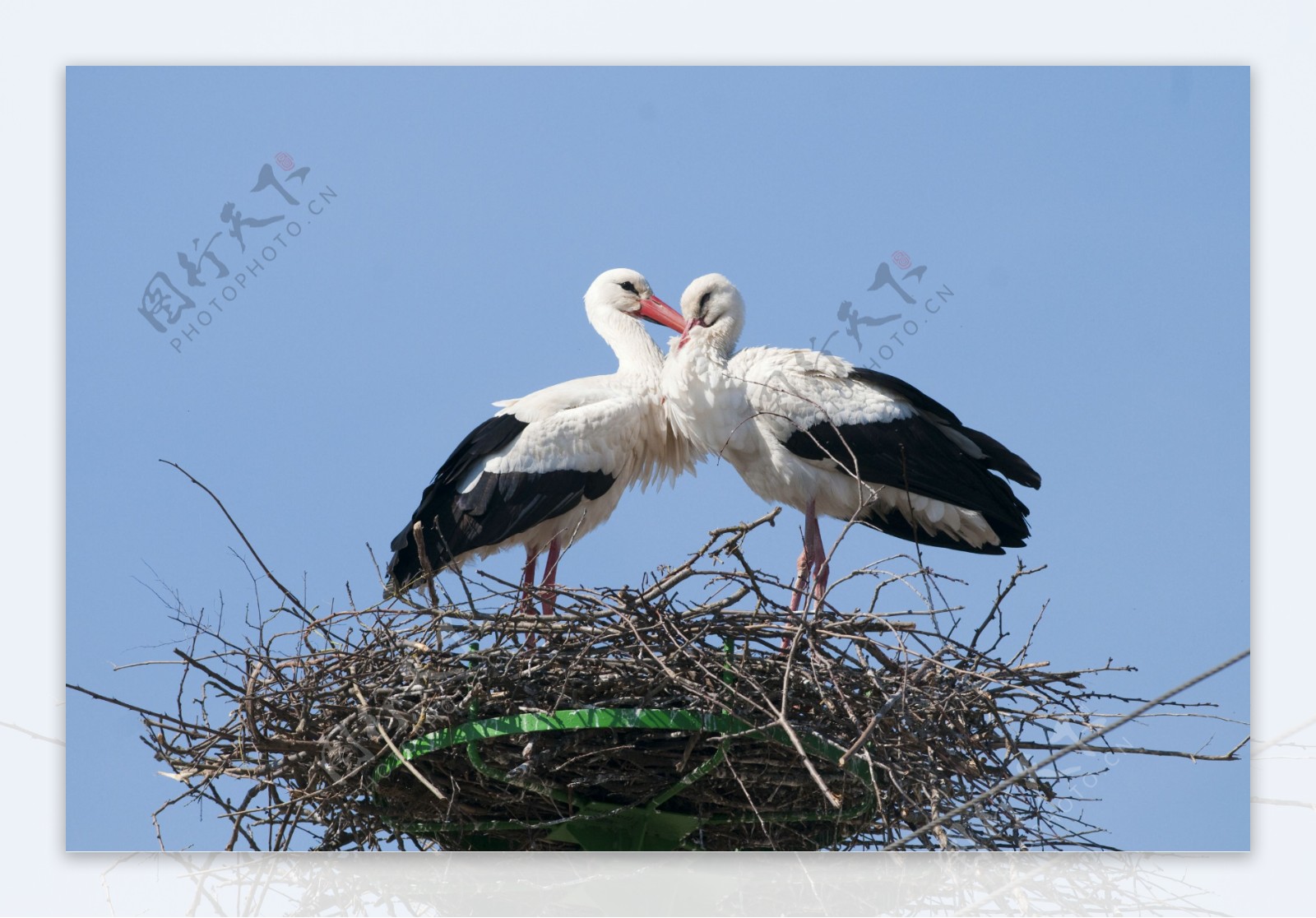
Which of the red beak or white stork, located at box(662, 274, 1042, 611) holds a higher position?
the red beak

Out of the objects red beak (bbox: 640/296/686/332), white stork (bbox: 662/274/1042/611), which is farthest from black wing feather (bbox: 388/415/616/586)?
red beak (bbox: 640/296/686/332)

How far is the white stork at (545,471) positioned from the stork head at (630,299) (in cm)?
21

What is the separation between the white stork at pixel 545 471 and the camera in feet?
13.6

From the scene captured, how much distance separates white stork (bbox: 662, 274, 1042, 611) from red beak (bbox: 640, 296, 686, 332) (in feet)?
1.63

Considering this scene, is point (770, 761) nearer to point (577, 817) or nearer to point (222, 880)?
point (577, 817)

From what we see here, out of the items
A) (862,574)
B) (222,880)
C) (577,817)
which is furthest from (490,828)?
(862,574)

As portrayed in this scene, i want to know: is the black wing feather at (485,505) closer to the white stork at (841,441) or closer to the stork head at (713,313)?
the white stork at (841,441)

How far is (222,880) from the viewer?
304cm

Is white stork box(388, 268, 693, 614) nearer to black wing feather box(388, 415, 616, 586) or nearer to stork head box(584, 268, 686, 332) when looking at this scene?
black wing feather box(388, 415, 616, 586)

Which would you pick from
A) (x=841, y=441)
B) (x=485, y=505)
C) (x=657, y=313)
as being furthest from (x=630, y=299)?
(x=841, y=441)

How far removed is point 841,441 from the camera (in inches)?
151

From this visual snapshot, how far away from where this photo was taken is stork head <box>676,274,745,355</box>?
159 inches

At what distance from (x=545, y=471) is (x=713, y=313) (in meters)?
0.56

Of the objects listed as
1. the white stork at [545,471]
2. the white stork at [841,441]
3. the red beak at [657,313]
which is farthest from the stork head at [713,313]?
the red beak at [657,313]
